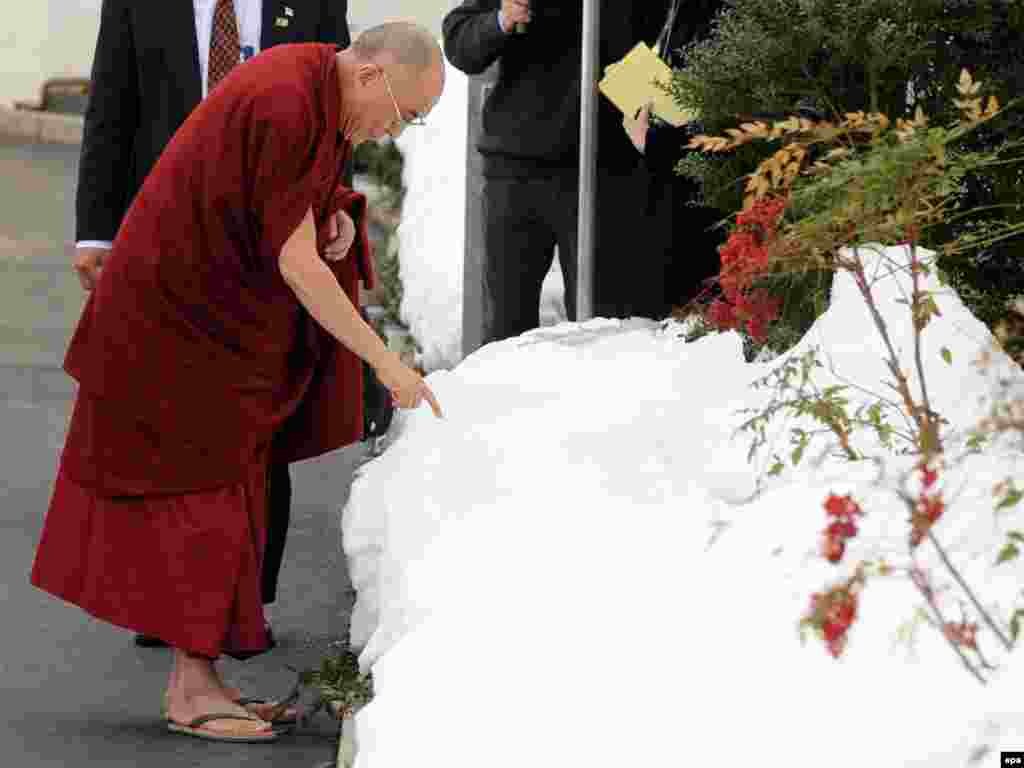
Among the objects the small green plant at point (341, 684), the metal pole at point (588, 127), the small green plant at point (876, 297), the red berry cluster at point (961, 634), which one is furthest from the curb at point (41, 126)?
the red berry cluster at point (961, 634)

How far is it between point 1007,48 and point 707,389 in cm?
109

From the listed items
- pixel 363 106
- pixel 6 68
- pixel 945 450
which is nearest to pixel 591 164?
pixel 363 106

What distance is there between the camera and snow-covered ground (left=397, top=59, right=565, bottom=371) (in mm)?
8391

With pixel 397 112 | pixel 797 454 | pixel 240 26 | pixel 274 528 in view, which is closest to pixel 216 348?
pixel 397 112

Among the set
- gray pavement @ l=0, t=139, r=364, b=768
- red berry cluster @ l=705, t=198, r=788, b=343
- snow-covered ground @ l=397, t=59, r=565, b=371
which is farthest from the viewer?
snow-covered ground @ l=397, t=59, r=565, b=371

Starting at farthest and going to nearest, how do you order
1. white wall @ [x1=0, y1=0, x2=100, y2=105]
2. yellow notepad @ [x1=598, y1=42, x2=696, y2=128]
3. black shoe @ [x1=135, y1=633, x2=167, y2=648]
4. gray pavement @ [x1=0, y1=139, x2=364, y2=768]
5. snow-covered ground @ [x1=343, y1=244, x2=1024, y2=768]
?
white wall @ [x1=0, y1=0, x2=100, y2=105] → yellow notepad @ [x1=598, y1=42, x2=696, y2=128] → black shoe @ [x1=135, y1=633, x2=167, y2=648] → gray pavement @ [x1=0, y1=139, x2=364, y2=768] → snow-covered ground @ [x1=343, y1=244, x2=1024, y2=768]

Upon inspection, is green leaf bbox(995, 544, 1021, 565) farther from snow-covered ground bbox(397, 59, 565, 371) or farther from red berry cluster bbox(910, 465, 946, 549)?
snow-covered ground bbox(397, 59, 565, 371)

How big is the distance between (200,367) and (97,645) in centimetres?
106

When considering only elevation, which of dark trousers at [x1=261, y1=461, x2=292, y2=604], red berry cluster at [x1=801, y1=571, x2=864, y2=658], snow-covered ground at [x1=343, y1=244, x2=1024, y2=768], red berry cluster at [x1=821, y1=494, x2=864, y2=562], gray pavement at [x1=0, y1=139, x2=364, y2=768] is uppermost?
red berry cluster at [x1=821, y1=494, x2=864, y2=562]

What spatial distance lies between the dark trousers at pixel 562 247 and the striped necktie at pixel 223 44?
101 cm

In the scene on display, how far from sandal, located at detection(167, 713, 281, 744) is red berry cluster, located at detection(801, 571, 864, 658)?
211cm

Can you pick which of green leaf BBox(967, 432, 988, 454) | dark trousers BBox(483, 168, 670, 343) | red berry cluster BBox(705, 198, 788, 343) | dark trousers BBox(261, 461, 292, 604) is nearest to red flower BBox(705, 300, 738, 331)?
red berry cluster BBox(705, 198, 788, 343)

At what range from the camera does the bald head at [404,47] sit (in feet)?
14.8

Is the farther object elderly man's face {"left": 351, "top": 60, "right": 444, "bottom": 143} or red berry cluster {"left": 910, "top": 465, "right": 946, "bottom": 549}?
elderly man's face {"left": 351, "top": 60, "right": 444, "bottom": 143}
